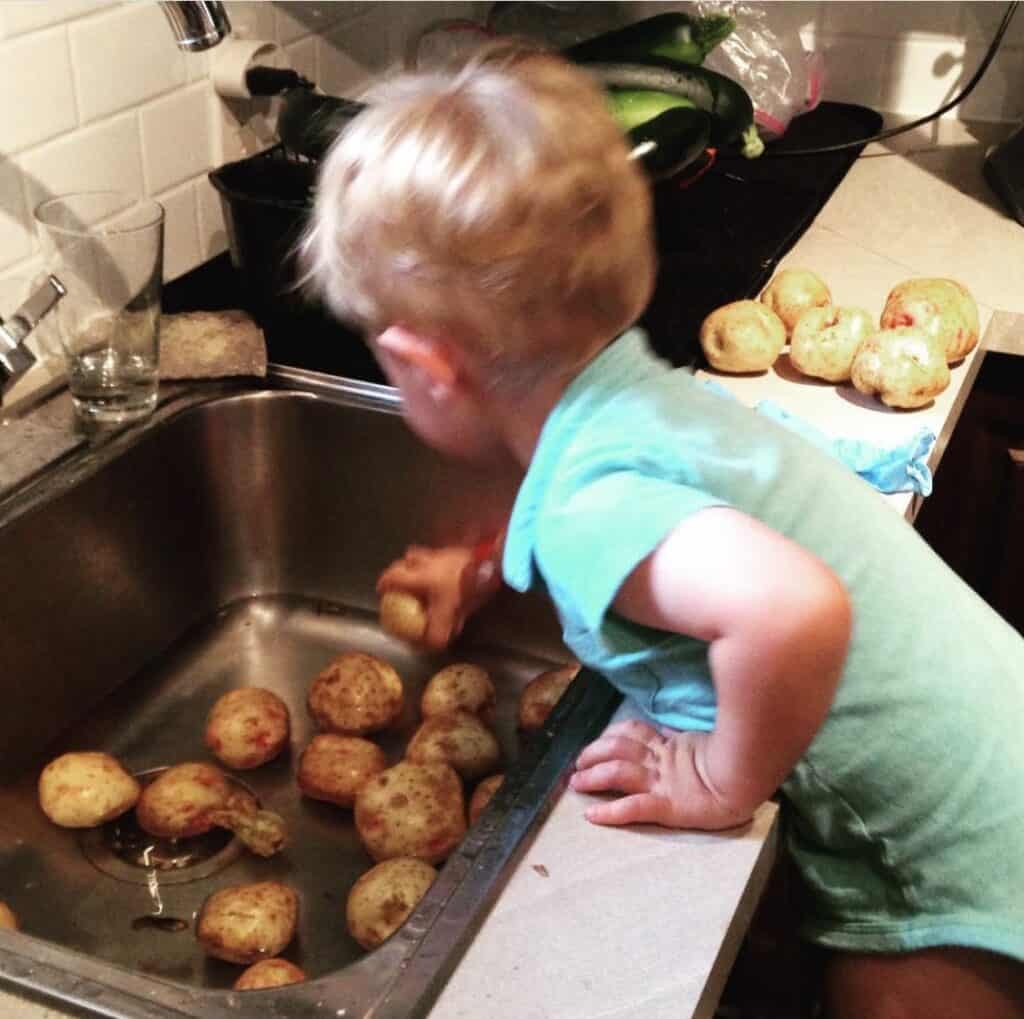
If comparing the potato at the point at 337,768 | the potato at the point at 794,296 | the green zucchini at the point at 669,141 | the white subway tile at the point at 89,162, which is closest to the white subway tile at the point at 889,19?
the green zucchini at the point at 669,141

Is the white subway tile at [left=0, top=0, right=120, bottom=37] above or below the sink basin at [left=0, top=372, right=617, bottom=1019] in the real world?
above

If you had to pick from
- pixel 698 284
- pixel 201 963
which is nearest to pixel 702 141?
pixel 698 284

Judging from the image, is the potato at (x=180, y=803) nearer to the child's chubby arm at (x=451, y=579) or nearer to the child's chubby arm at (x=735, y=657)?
the child's chubby arm at (x=451, y=579)

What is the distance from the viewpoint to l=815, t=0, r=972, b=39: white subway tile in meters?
1.81

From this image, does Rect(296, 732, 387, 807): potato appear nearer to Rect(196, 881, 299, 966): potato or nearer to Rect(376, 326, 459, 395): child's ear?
Rect(196, 881, 299, 966): potato

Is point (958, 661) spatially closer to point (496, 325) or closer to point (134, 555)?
point (496, 325)

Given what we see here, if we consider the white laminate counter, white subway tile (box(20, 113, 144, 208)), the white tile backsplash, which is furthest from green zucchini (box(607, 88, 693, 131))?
the white laminate counter

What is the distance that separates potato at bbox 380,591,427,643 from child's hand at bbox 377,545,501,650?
4 centimetres

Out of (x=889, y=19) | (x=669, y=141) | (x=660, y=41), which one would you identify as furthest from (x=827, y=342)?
(x=889, y=19)

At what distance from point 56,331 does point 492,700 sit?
18.8 inches

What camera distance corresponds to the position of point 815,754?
81cm

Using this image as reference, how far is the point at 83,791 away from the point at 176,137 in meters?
0.69

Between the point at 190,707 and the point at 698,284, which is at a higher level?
the point at 698,284

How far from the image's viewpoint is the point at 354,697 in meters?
1.07
